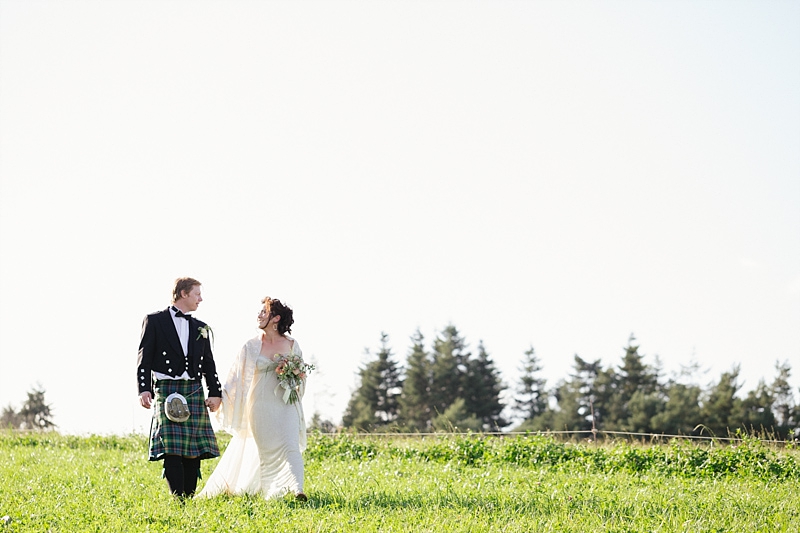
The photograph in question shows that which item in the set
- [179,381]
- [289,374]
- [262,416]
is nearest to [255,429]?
[262,416]

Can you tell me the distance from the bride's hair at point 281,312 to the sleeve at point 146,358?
48.2 inches

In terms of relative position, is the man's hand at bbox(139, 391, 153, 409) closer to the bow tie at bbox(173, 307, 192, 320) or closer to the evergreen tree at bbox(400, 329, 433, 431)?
the bow tie at bbox(173, 307, 192, 320)

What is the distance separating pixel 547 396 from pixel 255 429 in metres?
67.6

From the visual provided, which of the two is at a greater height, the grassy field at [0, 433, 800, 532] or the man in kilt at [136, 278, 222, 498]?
the man in kilt at [136, 278, 222, 498]

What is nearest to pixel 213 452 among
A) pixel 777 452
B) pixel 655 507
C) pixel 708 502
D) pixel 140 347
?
pixel 140 347

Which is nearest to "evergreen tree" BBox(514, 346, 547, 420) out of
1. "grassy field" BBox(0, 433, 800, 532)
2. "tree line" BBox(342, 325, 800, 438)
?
"tree line" BBox(342, 325, 800, 438)

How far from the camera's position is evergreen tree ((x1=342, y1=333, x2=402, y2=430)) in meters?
70.1

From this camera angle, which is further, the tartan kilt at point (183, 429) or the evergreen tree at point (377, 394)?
the evergreen tree at point (377, 394)

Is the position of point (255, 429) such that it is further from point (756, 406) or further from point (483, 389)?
point (483, 389)

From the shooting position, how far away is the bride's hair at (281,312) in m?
8.54

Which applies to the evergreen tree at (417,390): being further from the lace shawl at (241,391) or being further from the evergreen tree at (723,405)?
the lace shawl at (241,391)

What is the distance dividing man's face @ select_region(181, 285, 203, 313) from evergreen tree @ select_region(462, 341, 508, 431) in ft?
196

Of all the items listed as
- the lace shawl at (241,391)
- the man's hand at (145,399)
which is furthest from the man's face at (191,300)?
the man's hand at (145,399)

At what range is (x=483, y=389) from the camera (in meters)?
67.8
